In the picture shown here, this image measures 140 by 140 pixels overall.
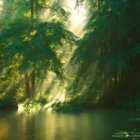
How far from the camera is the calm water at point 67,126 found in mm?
8609

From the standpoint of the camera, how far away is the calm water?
8609 mm

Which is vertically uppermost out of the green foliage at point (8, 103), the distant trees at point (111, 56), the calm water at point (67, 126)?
the distant trees at point (111, 56)

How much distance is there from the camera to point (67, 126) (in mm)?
10258

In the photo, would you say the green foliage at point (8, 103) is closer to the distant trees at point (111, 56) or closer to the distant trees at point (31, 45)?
the distant trees at point (31, 45)

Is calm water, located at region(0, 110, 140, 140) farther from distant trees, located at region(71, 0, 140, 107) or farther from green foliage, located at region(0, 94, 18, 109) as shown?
green foliage, located at region(0, 94, 18, 109)

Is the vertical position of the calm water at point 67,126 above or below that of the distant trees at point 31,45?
below

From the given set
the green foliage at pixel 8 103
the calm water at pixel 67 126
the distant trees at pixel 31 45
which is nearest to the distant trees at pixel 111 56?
the distant trees at pixel 31 45

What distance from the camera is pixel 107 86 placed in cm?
1533

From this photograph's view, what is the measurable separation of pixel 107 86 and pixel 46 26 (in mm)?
5139

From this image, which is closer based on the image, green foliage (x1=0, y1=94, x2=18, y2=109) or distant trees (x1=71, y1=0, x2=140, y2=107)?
distant trees (x1=71, y1=0, x2=140, y2=107)

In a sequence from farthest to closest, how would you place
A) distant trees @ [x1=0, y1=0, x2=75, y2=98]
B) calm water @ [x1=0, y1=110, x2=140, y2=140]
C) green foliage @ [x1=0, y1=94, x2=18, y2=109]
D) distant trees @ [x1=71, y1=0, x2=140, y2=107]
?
green foliage @ [x1=0, y1=94, x2=18, y2=109] < distant trees @ [x1=0, y1=0, x2=75, y2=98] < distant trees @ [x1=71, y1=0, x2=140, y2=107] < calm water @ [x1=0, y1=110, x2=140, y2=140]

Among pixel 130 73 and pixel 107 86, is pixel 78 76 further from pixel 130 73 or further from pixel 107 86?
pixel 130 73

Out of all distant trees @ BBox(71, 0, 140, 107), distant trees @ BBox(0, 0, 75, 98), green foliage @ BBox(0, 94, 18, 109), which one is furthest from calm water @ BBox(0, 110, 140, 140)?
distant trees @ BBox(0, 0, 75, 98)

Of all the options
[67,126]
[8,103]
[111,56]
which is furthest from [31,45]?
[67,126]
